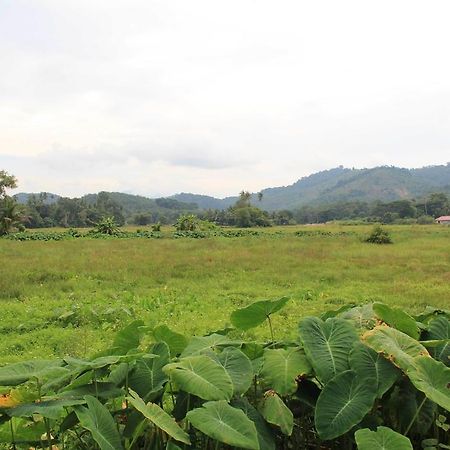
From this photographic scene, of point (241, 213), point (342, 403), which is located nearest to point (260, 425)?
point (342, 403)

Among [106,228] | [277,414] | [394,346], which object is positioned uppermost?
[106,228]

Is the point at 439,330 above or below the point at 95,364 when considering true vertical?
below

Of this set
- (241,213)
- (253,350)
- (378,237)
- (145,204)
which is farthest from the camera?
(145,204)

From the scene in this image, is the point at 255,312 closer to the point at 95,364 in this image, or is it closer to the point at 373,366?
the point at 373,366

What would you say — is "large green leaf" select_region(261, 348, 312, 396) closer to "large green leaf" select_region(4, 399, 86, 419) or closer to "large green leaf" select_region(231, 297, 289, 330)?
"large green leaf" select_region(231, 297, 289, 330)

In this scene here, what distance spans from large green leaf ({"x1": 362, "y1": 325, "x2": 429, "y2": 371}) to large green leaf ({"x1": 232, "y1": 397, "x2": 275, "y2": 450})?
2.01 feet

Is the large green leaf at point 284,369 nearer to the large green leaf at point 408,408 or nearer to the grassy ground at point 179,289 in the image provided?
the large green leaf at point 408,408

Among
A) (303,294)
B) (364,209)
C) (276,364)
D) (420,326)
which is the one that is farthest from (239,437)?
(364,209)

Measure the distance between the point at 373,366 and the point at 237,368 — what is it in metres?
0.63

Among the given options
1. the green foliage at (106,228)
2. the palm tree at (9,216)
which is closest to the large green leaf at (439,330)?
the green foliage at (106,228)

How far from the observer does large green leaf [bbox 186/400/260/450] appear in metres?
1.70

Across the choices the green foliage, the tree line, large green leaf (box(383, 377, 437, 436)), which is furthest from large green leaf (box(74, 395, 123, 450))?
the tree line

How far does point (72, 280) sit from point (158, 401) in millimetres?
12040

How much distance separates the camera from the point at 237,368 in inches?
85.1
